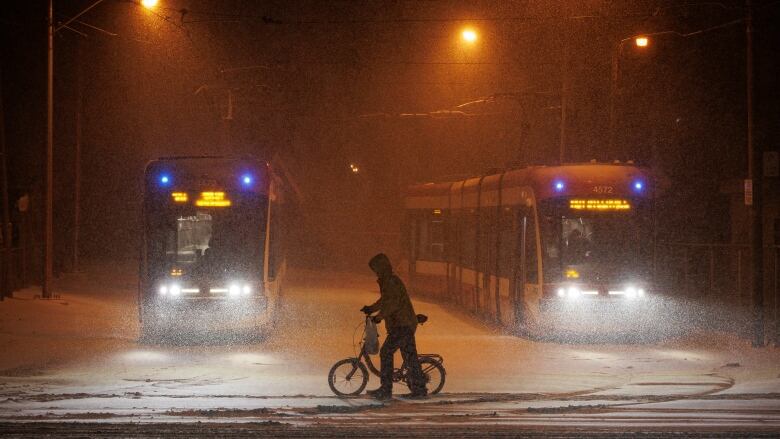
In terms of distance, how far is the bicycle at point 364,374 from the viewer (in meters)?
12.7

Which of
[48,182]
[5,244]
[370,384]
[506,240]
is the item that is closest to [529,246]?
[506,240]

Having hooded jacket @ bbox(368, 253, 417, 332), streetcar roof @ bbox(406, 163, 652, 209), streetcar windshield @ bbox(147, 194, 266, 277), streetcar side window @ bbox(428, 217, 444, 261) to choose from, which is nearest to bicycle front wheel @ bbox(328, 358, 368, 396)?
hooded jacket @ bbox(368, 253, 417, 332)

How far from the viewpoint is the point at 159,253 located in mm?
19156

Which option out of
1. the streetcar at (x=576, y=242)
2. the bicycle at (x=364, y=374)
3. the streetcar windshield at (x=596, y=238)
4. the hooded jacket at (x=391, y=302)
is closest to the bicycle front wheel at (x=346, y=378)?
the bicycle at (x=364, y=374)

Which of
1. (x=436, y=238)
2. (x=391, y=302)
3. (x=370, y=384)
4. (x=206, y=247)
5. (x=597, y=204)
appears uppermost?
(x=597, y=204)

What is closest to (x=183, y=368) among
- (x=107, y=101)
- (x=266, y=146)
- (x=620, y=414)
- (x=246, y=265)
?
(x=246, y=265)

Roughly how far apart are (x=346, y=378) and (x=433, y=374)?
44.1 inches

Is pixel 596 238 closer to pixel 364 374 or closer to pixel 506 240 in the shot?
pixel 506 240

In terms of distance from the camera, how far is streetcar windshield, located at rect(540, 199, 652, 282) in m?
19.4

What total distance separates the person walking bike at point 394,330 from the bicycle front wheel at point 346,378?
379 millimetres

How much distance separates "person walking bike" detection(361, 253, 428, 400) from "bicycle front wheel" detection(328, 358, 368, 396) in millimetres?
379

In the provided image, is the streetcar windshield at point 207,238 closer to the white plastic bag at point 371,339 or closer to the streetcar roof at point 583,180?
the streetcar roof at point 583,180

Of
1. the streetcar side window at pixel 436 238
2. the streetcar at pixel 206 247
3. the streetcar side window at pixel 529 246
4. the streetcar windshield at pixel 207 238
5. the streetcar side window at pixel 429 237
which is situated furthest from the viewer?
the streetcar side window at pixel 429 237

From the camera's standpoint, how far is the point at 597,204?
1969 cm
